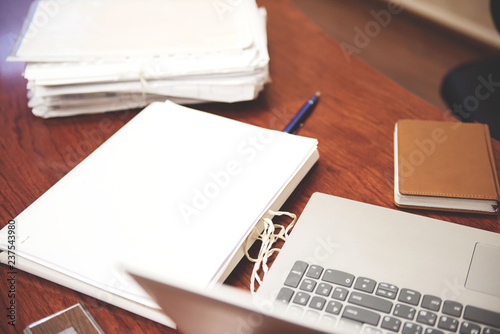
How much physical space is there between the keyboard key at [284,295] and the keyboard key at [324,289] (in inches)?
1.1

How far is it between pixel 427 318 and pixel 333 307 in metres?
0.09

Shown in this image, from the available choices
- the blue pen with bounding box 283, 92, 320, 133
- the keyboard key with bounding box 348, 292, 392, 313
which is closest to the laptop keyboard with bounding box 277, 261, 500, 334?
the keyboard key with bounding box 348, 292, 392, 313

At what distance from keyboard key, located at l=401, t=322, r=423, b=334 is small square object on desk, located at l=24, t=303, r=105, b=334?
0.30 m

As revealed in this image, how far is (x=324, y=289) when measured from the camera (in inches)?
19.3

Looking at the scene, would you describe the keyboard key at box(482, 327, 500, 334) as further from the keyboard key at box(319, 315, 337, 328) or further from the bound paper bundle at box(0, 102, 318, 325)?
the bound paper bundle at box(0, 102, 318, 325)

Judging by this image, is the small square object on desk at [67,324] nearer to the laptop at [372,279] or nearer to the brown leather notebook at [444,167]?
the laptop at [372,279]

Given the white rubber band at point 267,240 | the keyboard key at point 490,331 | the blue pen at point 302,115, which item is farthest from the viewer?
Answer: the blue pen at point 302,115

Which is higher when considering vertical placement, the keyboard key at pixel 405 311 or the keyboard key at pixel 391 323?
the keyboard key at pixel 391 323

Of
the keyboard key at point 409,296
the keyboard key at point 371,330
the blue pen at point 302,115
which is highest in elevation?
the keyboard key at point 371,330

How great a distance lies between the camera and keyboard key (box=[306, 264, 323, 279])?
0.51 m

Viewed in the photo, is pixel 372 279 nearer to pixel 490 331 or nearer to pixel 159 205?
pixel 490 331

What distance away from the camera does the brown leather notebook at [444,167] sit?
0.59m

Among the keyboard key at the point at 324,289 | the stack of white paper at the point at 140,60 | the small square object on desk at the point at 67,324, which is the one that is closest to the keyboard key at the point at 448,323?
the keyboard key at the point at 324,289

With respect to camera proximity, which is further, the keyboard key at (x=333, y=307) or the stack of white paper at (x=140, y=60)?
the stack of white paper at (x=140, y=60)
